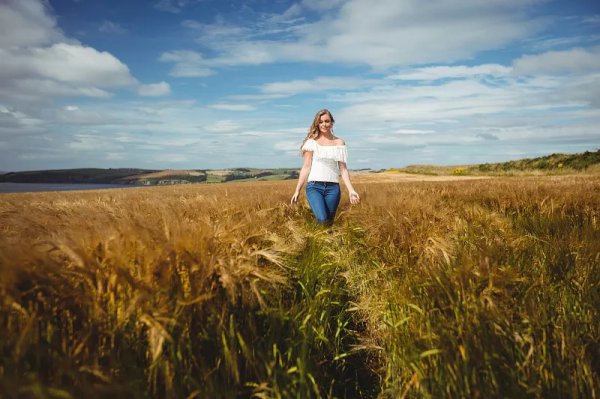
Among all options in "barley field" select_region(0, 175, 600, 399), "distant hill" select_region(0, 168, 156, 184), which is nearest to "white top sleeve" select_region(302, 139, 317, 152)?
"barley field" select_region(0, 175, 600, 399)

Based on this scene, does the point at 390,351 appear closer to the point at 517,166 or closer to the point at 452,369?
the point at 452,369

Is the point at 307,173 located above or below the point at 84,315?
above

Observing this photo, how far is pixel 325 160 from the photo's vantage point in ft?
19.2

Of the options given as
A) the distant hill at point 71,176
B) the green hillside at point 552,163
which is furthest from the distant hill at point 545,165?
the distant hill at point 71,176

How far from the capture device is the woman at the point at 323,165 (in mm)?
5738

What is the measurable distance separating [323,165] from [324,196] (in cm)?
52

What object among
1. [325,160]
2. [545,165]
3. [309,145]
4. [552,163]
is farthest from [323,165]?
[545,165]

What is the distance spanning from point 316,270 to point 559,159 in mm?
44669

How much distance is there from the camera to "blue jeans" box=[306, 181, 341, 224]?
5.62m

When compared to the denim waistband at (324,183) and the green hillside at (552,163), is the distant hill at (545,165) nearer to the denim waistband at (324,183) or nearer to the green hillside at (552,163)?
the green hillside at (552,163)

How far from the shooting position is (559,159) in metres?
37.3

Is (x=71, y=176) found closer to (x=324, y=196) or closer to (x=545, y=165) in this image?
(x=545, y=165)

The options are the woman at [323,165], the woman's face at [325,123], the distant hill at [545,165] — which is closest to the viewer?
the woman at [323,165]

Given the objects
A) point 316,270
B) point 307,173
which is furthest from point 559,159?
point 316,270
